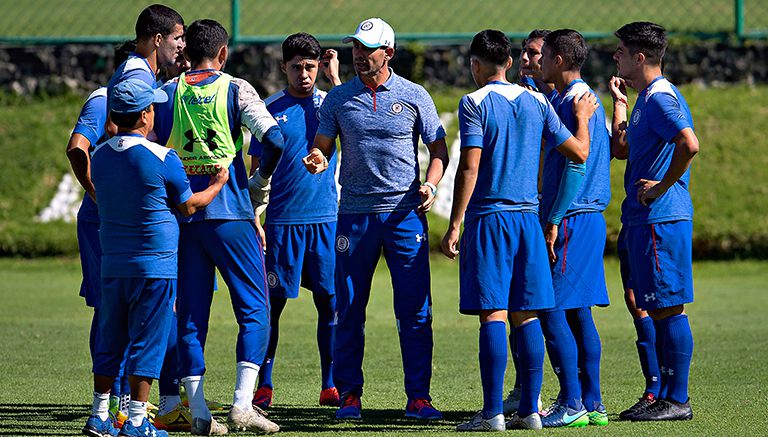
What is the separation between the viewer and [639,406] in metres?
7.05

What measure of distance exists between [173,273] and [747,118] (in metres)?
13.2

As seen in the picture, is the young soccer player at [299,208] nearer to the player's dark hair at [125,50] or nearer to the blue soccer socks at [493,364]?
the player's dark hair at [125,50]

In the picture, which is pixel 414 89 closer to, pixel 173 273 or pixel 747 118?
pixel 173 273

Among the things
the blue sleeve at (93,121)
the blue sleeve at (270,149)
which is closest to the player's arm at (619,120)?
the blue sleeve at (270,149)

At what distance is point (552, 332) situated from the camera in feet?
22.0

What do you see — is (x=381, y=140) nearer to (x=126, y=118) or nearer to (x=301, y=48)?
(x=301, y=48)

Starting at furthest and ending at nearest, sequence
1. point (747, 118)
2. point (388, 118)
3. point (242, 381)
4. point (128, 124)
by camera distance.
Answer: point (747, 118), point (388, 118), point (242, 381), point (128, 124)

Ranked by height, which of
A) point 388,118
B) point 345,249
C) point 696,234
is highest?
point 388,118

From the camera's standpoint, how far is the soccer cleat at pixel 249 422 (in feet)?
21.0

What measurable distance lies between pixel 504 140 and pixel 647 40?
1.29 meters

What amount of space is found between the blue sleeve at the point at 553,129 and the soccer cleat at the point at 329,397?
2.32m

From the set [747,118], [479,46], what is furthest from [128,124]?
[747,118]

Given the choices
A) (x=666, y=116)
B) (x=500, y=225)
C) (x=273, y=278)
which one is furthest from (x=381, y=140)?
(x=666, y=116)

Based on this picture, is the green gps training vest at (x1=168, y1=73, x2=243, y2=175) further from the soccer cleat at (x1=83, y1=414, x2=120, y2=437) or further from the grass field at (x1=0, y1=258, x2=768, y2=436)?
the grass field at (x1=0, y1=258, x2=768, y2=436)
